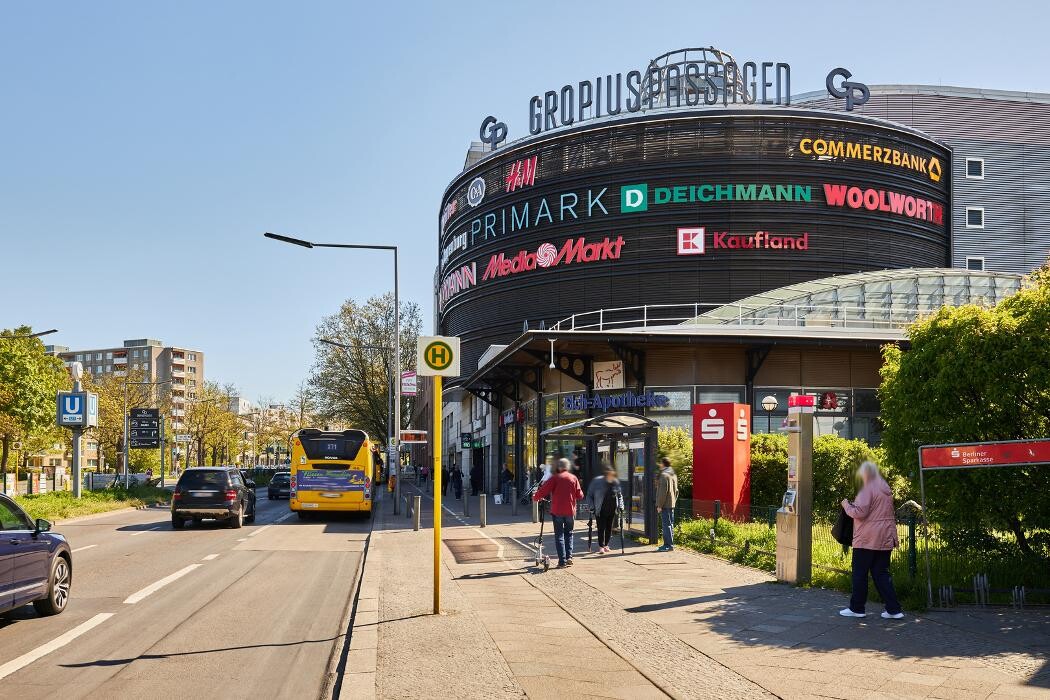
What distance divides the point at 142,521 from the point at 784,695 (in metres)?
27.5

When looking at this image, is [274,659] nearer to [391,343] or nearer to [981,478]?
[981,478]

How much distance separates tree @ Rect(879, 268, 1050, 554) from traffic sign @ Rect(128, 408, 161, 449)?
43831mm

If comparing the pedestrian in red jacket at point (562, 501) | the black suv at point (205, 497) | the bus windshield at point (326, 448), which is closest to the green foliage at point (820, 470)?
the pedestrian in red jacket at point (562, 501)

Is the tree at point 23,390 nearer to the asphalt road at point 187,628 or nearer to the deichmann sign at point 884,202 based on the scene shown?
the asphalt road at point 187,628

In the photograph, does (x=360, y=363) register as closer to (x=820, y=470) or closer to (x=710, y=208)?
(x=710, y=208)

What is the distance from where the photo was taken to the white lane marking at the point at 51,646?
837cm

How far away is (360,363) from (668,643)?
207 ft

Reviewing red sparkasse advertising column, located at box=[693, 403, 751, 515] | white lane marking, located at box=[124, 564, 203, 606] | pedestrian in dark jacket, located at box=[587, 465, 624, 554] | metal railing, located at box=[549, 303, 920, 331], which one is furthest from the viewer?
metal railing, located at box=[549, 303, 920, 331]

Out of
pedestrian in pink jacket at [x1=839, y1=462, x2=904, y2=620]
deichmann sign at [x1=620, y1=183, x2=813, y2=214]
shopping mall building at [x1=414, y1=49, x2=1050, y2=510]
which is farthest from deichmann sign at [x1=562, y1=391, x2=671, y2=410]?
pedestrian in pink jacket at [x1=839, y1=462, x2=904, y2=620]

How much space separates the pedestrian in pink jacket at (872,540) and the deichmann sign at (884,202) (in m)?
38.6

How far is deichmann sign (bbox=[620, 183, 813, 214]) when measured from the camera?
153 ft

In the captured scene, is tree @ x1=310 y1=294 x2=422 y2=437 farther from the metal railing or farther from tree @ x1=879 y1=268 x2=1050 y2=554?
tree @ x1=879 y1=268 x2=1050 y2=554

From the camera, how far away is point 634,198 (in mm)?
47500

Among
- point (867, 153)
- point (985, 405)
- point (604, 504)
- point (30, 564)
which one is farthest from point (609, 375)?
point (30, 564)
